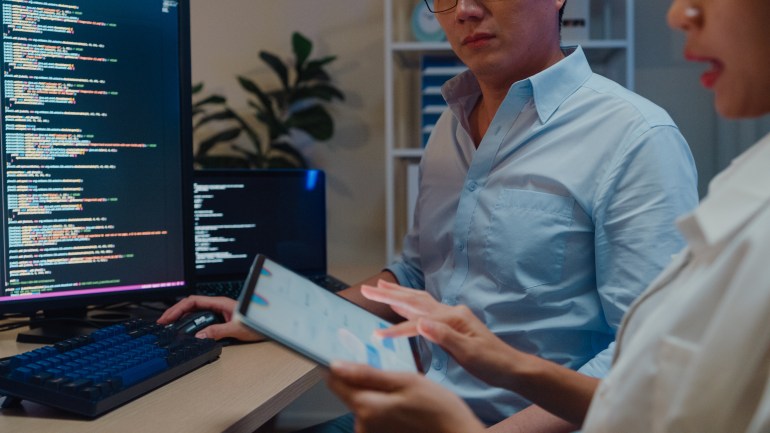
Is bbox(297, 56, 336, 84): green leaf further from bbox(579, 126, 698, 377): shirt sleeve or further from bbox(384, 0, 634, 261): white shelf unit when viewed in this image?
bbox(579, 126, 698, 377): shirt sleeve

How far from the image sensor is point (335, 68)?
3.00 m

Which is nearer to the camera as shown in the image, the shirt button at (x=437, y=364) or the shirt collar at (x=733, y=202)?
the shirt collar at (x=733, y=202)

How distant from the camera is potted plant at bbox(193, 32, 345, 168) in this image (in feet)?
9.39

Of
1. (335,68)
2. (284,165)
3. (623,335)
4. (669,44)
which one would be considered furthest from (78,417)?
(669,44)

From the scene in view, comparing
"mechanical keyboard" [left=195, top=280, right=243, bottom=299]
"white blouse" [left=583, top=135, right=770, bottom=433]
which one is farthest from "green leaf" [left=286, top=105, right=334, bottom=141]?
"white blouse" [left=583, top=135, right=770, bottom=433]

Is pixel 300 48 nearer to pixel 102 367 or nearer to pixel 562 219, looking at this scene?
pixel 562 219

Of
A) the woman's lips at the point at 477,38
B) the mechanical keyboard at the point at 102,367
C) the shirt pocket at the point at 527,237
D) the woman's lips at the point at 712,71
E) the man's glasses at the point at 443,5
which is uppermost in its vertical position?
the man's glasses at the point at 443,5

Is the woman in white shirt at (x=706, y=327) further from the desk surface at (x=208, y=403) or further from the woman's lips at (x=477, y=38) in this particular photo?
the woman's lips at (x=477, y=38)

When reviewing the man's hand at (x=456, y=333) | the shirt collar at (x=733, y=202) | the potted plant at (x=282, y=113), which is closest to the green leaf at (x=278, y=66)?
the potted plant at (x=282, y=113)

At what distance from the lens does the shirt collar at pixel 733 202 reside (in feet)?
1.90

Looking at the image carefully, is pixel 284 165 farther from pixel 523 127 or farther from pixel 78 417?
pixel 78 417

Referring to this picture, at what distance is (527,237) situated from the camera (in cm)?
120

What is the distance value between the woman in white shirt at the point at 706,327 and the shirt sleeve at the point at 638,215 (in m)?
0.32

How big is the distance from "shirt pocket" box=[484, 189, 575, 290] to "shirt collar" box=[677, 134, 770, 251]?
52 cm
